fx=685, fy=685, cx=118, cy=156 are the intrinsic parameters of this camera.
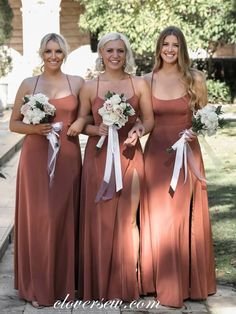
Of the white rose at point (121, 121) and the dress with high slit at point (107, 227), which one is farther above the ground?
the white rose at point (121, 121)

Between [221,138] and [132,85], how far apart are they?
11298mm

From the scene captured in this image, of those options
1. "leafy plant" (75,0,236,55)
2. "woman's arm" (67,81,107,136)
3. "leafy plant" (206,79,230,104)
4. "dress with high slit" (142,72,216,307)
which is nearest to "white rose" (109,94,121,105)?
"woman's arm" (67,81,107,136)

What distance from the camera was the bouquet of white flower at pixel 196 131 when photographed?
477 centimetres

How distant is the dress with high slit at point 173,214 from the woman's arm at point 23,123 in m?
0.79

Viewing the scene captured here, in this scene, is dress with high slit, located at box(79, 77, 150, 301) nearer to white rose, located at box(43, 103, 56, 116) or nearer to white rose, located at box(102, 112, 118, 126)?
white rose, located at box(102, 112, 118, 126)

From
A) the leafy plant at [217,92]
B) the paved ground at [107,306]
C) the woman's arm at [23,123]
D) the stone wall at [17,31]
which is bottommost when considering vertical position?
the paved ground at [107,306]

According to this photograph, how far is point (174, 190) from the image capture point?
501cm

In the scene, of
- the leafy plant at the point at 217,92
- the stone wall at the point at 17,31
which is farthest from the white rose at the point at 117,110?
the stone wall at the point at 17,31

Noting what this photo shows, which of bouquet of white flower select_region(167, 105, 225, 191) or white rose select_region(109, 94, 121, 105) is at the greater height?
white rose select_region(109, 94, 121, 105)

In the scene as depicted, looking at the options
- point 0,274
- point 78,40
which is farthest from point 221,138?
point 78,40

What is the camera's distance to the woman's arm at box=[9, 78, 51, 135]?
4.88 m

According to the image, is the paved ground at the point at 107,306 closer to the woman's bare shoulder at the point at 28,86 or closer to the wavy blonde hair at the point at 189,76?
the wavy blonde hair at the point at 189,76

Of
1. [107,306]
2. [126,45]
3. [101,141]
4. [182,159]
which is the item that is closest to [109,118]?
[101,141]

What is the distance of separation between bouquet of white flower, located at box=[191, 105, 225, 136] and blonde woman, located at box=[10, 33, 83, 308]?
0.88 metres
